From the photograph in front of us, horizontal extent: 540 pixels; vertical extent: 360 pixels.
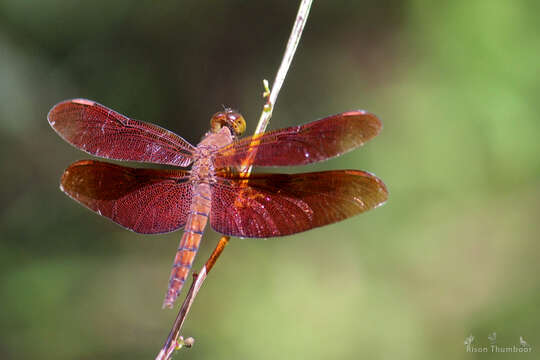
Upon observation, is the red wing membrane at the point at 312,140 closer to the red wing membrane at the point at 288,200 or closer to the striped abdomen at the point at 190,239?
the red wing membrane at the point at 288,200

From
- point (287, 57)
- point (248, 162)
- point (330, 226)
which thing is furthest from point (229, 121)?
point (330, 226)

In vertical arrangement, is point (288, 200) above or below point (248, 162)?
below

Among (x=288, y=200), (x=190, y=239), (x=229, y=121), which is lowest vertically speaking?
(x=190, y=239)

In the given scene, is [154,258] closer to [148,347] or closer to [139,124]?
[148,347]

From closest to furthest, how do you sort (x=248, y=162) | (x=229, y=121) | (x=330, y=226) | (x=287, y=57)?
(x=287, y=57)
(x=248, y=162)
(x=229, y=121)
(x=330, y=226)

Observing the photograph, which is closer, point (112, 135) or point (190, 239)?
point (190, 239)

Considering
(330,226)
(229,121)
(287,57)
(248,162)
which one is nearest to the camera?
(287,57)

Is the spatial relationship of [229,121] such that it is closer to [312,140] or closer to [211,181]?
[211,181]
